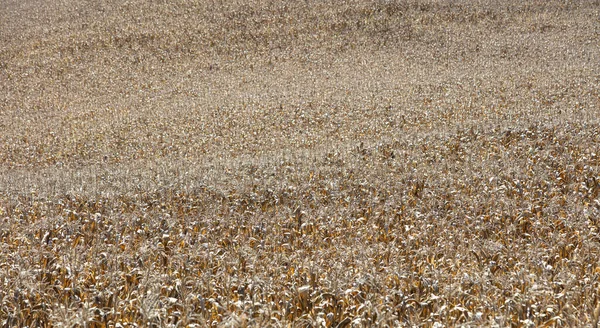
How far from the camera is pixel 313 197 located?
8.65 m

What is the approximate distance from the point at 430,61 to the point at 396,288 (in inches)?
1039

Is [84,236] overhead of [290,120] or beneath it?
overhead

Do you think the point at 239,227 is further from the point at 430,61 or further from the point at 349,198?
the point at 430,61

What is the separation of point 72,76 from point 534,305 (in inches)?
1239

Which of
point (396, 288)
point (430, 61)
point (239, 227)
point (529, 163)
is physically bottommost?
point (430, 61)

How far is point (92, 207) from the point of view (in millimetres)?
8758

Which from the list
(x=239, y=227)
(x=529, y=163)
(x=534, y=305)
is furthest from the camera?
(x=529, y=163)

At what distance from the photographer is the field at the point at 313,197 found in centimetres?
464

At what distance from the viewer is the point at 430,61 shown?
97.1ft

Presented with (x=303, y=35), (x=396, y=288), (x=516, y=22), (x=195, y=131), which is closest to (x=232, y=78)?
(x=303, y=35)

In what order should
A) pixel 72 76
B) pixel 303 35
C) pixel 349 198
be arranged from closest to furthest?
pixel 349 198 → pixel 72 76 → pixel 303 35

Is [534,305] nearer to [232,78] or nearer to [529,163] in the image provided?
[529,163]

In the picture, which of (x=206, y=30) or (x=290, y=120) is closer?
(x=290, y=120)

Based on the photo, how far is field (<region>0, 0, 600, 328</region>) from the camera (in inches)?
183
